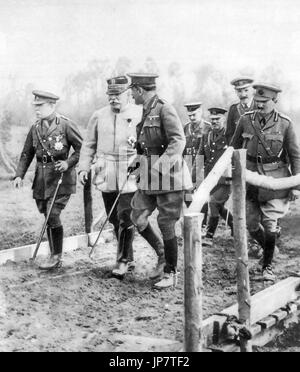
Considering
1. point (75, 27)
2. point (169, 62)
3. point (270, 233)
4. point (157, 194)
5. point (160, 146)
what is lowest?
point (270, 233)

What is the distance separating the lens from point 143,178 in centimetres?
555

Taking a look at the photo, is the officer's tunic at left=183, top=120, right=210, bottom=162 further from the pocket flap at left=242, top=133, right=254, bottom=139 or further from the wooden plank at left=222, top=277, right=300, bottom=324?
the wooden plank at left=222, top=277, right=300, bottom=324

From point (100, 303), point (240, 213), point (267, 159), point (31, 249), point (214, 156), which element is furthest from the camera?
point (214, 156)

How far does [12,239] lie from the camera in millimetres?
7473

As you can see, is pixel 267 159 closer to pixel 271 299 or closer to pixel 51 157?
pixel 271 299

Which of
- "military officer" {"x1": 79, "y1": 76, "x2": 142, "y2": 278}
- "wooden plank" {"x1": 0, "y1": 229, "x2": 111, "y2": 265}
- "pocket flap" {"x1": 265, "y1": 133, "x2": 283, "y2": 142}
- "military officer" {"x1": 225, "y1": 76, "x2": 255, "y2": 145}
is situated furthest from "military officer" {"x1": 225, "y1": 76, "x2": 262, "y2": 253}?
"wooden plank" {"x1": 0, "y1": 229, "x2": 111, "y2": 265}

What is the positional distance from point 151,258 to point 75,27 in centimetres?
246

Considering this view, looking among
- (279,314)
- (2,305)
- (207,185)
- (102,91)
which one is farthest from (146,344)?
(102,91)

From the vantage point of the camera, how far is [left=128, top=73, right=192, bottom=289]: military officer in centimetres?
542

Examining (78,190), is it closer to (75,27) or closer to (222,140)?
(222,140)

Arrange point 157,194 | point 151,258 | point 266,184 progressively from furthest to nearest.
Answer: point 151,258
point 157,194
point 266,184

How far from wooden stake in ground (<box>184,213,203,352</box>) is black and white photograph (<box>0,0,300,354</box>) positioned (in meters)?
0.38

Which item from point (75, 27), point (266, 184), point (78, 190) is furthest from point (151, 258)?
point (78, 190)

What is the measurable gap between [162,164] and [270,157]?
3.52ft
